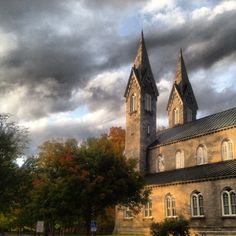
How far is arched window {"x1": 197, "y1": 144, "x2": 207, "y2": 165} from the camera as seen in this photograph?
4658cm

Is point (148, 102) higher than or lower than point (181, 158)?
higher

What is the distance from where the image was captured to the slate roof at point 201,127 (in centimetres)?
4550

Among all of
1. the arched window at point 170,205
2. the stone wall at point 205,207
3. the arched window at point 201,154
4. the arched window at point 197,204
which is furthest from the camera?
the arched window at point 201,154

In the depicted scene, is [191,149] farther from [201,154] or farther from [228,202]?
[228,202]

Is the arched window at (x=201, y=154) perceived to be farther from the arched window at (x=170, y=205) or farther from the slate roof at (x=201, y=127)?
the arched window at (x=170, y=205)

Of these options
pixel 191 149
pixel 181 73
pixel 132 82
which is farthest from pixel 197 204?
pixel 181 73

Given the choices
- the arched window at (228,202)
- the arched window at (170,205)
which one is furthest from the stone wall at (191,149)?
the arched window at (228,202)

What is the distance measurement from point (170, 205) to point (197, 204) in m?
4.70

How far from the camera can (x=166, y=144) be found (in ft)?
172

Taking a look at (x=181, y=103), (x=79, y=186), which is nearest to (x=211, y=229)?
(x=79, y=186)

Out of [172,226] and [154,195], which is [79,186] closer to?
[172,226]

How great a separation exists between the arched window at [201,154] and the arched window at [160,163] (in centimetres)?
628

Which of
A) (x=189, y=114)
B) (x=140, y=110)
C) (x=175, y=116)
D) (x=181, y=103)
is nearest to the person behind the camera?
(x=140, y=110)

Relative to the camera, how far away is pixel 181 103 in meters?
62.6
